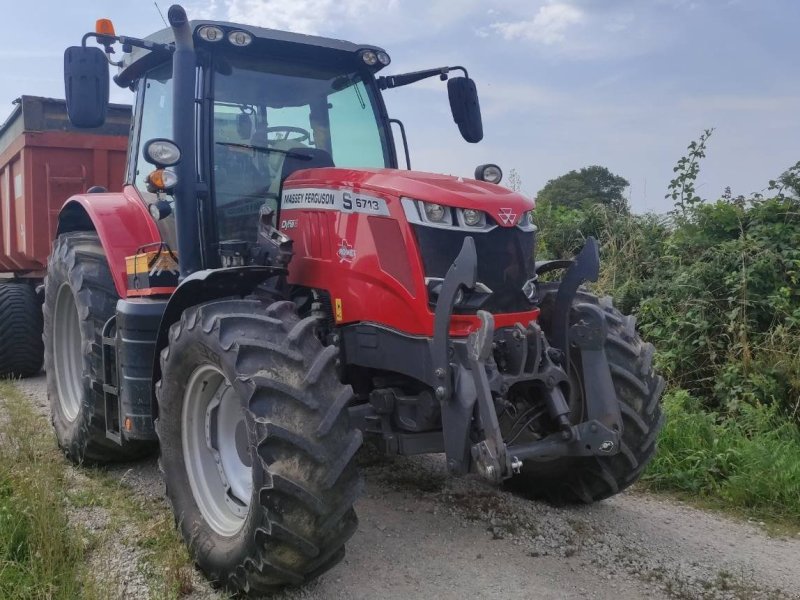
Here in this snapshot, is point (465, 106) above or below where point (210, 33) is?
below

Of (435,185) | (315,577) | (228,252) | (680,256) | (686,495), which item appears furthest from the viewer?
(680,256)

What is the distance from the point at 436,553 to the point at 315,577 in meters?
0.77

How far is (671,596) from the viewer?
11.1 ft

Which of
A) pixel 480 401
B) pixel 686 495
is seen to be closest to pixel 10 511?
pixel 480 401

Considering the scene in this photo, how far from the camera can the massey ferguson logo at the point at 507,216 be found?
3604 millimetres

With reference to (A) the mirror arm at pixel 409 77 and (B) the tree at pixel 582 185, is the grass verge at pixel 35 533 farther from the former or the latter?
(B) the tree at pixel 582 185

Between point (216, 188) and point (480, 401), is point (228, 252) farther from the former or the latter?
point (480, 401)

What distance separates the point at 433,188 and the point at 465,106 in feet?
4.76

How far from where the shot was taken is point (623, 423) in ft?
13.3

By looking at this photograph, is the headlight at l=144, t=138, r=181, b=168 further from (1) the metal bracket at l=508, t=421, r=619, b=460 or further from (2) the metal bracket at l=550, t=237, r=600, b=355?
(1) the metal bracket at l=508, t=421, r=619, b=460

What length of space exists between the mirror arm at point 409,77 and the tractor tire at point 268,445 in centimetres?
187

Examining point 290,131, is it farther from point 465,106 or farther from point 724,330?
point 724,330

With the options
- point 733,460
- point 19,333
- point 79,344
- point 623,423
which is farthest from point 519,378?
point 19,333

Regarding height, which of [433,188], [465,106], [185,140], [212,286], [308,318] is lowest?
[308,318]
